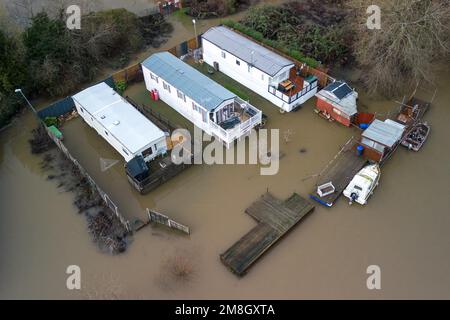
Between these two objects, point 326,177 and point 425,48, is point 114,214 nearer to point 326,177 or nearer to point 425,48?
point 326,177

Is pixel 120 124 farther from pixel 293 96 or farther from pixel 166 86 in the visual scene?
pixel 293 96

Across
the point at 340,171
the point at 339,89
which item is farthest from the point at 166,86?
the point at 340,171

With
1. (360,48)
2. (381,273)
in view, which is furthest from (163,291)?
(360,48)

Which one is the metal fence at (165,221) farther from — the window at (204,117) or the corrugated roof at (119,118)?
the window at (204,117)

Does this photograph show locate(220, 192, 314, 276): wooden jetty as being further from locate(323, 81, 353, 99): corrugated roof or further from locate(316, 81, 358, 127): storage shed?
locate(323, 81, 353, 99): corrugated roof

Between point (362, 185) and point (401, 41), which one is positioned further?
point (401, 41)

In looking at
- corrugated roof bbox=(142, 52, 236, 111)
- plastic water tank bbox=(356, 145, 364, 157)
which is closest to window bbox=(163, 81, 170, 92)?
corrugated roof bbox=(142, 52, 236, 111)
